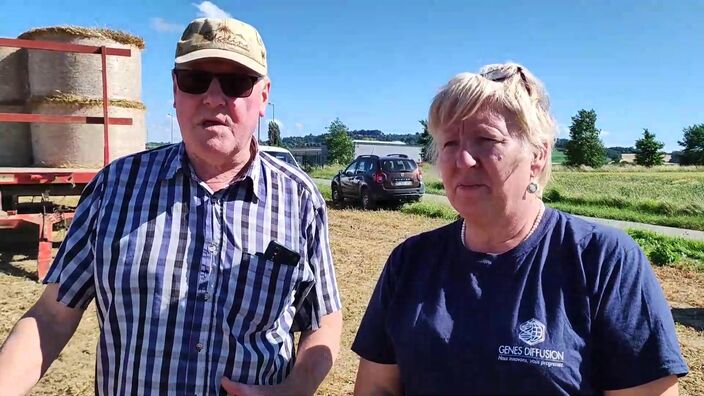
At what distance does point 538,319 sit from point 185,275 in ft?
3.41

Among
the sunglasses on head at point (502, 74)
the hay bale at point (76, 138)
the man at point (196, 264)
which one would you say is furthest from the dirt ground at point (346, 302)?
the sunglasses on head at point (502, 74)

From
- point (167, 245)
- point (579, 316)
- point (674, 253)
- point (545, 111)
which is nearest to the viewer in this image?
point (579, 316)

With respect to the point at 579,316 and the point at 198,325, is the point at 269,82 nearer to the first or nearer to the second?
the point at 198,325

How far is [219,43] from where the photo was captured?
1.72 meters

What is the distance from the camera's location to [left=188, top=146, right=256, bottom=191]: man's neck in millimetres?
1834

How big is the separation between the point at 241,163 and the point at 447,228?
72 centimetres

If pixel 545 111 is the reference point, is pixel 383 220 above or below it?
below

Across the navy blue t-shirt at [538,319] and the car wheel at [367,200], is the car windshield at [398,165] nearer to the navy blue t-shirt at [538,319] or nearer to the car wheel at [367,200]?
the car wheel at [367,200]

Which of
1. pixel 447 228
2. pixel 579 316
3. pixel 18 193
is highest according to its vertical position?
pixel 447 228

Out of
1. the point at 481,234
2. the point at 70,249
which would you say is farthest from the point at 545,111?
the point at 70,249

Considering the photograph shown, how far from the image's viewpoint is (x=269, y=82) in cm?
194

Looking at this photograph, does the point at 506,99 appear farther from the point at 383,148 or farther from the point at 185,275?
the point at 383,148

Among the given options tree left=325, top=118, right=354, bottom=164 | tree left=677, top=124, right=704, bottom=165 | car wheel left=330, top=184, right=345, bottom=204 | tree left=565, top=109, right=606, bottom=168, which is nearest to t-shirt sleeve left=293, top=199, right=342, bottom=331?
car wheel left=330, top=184, right=345, bottom=204

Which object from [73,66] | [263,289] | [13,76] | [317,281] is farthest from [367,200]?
[263,289]
